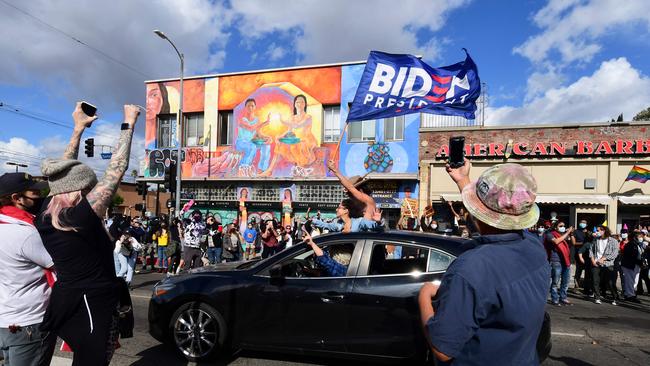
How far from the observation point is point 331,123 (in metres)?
→ 19.9

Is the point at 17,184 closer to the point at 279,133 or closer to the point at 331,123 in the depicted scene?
the point at 331,123

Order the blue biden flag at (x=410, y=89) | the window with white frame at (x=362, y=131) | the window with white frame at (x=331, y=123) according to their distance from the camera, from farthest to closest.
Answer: the window with white frame at (x=331, y=123) < the window with white frame at (x=362, y=131) < the blue biden flag at (x=410, y=89)

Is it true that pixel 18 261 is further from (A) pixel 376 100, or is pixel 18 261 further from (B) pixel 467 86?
(B) pixel 467 86

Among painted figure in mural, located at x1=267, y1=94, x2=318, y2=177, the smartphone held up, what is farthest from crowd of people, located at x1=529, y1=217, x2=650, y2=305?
painted figure in mural, located at x1=267, y1=94, x2=318, y2=177

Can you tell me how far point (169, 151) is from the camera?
2289 centimetres

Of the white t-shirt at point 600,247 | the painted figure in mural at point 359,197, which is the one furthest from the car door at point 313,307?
the white t-shirt at point 600,247

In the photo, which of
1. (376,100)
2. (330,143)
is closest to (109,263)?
(376,100)

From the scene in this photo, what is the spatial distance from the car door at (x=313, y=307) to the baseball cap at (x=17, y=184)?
259 centimetres

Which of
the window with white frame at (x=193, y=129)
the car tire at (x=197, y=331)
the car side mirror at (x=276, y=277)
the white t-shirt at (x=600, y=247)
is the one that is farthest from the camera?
the window with white frame at (x=193, y=129)

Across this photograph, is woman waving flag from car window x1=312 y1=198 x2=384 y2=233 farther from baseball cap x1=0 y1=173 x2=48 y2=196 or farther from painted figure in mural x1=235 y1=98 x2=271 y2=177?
painted figure in mural x1=235 y1=98 x2=271 y2=177

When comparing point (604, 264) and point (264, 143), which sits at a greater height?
point (264, 143)

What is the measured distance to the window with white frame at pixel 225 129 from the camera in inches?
861

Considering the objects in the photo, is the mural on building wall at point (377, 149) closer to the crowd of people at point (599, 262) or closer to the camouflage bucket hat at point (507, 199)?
the crowd of people at point (599, 262)

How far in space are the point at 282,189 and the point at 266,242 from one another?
6944mm
